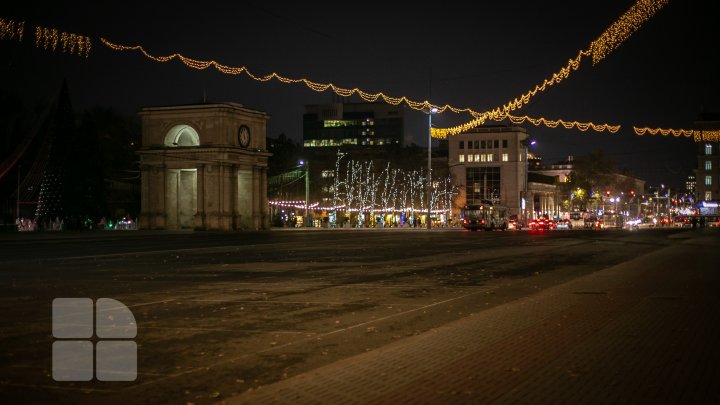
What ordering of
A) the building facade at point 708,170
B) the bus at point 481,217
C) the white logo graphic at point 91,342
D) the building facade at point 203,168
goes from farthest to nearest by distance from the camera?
1. the building facade at point 708,170
2. the bus at point 481,217
3. the building facade at point 203,168
4. the white logo graphic at point 91,342

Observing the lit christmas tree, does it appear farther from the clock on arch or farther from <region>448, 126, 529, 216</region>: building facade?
<region>448, 126, 529, 216</region>: building facade

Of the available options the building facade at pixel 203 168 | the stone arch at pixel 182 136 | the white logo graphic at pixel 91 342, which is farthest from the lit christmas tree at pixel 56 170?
the white logo graphic at pixel 91 342

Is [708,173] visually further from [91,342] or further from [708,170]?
[91,342]

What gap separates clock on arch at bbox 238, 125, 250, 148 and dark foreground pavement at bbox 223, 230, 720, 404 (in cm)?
6854

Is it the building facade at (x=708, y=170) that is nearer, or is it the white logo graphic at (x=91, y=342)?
the white logo graphic at (x=91, y=342)

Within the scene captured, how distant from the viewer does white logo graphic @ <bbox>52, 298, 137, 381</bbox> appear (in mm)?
9055

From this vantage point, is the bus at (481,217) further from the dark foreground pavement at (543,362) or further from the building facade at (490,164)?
the dark foreground pavement at (543,362)

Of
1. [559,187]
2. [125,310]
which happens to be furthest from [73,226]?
[559,187]

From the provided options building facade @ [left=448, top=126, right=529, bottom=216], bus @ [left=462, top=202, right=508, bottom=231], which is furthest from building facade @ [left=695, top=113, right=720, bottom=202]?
bus @ [left=462, top=202, right=508, bottom=231]

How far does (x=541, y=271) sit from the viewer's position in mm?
24000

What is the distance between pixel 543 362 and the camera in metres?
9.23

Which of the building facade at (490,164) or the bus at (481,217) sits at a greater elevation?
the building facade at (490,164)

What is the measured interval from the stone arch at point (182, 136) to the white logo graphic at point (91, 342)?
67.3 metres

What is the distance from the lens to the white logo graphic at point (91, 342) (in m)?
9.05
